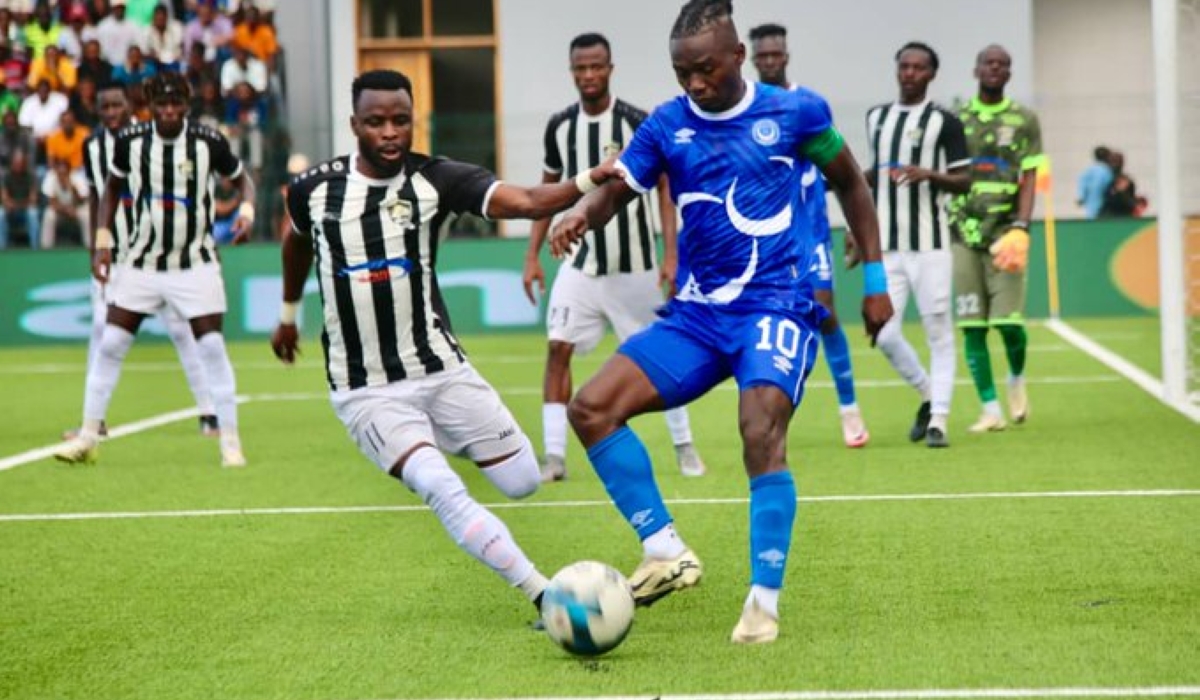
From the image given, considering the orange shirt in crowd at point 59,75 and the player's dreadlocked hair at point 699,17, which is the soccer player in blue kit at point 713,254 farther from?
the orange shirt in crowd at point 59,75

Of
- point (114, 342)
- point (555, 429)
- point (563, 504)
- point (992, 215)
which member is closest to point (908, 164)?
point (992, 215)

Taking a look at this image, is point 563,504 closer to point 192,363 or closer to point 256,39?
point 192,363

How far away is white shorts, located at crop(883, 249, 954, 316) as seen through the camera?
12711 mm

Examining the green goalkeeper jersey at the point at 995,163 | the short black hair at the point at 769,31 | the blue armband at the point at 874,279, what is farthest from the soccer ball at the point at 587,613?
the green goalkeeper jersey at the point at 995,163

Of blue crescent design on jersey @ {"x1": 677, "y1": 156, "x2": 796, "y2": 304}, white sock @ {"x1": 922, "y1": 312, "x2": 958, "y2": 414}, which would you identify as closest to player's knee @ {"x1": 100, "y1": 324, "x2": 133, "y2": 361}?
white sock @ {"x1": 922, "y1": 312, "x2": 958, "y2": 414}

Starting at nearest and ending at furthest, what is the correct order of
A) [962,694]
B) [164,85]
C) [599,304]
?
[962,694] < [599,304] < [164,85]

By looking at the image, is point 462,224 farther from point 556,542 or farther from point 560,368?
point 556,542

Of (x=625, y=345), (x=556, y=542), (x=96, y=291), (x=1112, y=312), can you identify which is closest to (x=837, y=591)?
(x=625, y=345)

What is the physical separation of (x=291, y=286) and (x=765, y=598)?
2261mm

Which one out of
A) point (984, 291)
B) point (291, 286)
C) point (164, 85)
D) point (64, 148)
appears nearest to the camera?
point (291, 286)

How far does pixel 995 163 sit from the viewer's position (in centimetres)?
1322

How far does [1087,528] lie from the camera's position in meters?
8.87

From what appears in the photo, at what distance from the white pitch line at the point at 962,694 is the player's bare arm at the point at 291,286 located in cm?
242

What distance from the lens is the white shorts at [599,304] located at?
11.3 m
